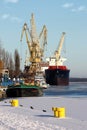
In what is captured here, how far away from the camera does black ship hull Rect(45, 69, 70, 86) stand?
500 feet

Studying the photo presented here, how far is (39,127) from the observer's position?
19.1 m

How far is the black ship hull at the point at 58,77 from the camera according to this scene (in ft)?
500

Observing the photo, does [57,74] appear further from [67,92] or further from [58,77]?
[67,92]

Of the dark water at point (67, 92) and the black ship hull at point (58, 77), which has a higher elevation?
the black ship hull at point (58, 77)

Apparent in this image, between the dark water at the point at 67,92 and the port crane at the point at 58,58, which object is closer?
the dark water at the point at 67,92

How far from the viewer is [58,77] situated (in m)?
153

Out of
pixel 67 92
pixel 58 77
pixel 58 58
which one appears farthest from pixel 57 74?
pixel 67 92

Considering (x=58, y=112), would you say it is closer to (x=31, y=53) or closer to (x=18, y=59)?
(x=18, y=59)

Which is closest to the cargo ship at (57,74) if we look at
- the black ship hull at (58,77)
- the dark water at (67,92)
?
the black ship hull at (58,77)

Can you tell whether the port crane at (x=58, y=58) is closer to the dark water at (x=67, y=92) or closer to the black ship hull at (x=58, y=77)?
the black ship hull at (x=58, y=77)

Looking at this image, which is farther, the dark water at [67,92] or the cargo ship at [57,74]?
the cargo ship at [57,74]

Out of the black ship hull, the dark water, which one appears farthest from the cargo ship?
the dark water

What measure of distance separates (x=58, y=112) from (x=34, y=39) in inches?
5110

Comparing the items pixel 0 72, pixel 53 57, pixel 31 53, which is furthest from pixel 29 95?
pixel 53 57
